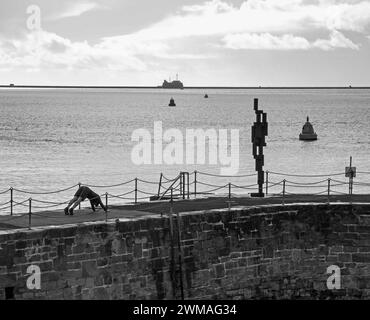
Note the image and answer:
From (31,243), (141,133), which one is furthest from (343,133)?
(31,243)

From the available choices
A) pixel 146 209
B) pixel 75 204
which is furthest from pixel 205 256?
pixel 75 204

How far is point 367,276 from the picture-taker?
23359mm

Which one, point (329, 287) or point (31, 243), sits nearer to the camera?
point (31, 243)

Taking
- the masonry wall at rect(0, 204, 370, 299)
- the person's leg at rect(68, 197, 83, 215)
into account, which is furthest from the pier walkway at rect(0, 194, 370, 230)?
the masonry wall at rect(0, 204, 370, 299)

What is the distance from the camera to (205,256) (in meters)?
22.4

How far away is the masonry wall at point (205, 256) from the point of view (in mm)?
20156

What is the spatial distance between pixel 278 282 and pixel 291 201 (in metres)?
2.93

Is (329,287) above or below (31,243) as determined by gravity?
below

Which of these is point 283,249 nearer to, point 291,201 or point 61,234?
point 291,201

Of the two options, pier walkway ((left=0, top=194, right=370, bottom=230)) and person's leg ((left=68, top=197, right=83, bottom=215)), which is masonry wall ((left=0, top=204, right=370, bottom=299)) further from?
person's leg ((left=68, top=197, right=83, bottom=215))

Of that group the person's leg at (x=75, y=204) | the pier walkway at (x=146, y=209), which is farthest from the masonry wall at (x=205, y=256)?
the person's leg at (x=75, y=204)

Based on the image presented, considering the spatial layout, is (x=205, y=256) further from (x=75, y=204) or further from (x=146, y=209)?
(x=75, y=204)
